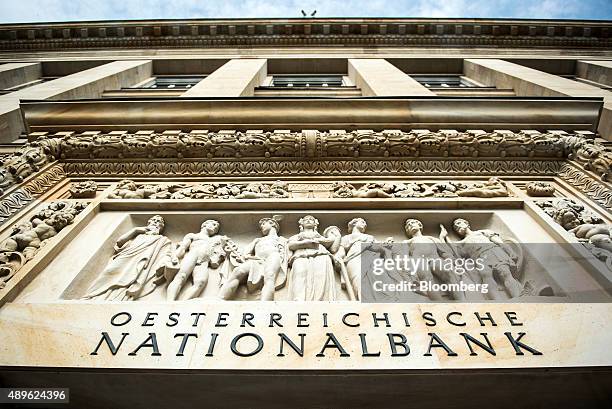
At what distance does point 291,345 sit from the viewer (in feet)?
11.8

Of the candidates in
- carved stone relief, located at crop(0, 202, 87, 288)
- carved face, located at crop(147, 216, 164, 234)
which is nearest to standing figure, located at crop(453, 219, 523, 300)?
carved face, located at crop(147, 216, 164, 234)

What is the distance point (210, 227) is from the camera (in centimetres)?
568

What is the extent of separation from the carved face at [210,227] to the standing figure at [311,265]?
1203 millimetres

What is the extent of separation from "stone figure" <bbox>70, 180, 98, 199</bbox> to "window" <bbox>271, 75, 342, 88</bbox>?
34.9 ft

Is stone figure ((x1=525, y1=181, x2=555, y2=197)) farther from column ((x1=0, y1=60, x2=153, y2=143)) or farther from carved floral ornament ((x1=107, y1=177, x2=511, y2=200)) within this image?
column ((x1=0, y1=60, x2=153, y2=143))

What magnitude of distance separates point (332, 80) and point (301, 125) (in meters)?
9.70

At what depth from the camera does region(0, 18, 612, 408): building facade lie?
3.48m

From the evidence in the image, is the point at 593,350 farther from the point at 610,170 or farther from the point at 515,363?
the point at 610,170

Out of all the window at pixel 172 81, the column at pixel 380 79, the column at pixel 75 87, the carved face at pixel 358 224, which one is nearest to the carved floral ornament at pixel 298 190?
the carved face at pixel 358 224

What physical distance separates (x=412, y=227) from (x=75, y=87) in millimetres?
10942

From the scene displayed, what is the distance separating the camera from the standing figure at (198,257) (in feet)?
15.2

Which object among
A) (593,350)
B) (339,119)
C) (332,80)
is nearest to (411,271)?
(593,350)

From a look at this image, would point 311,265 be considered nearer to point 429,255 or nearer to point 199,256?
point 199,256

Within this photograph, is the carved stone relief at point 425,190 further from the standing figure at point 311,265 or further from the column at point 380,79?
the column at point 380,79
